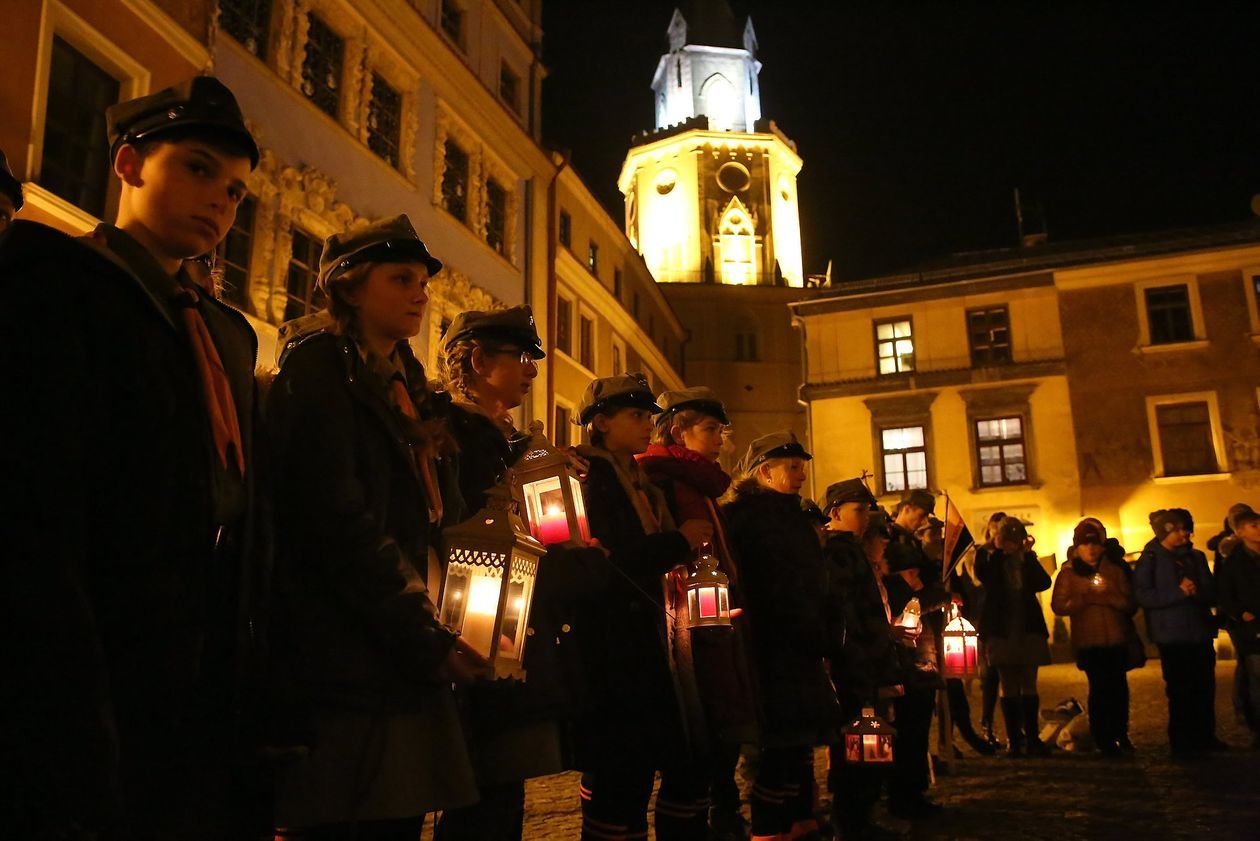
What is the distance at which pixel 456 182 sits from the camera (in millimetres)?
20641

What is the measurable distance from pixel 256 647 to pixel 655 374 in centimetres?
3690

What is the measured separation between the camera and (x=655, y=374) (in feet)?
128

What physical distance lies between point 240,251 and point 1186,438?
26586mm

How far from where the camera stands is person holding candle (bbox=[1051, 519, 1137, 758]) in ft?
31.2

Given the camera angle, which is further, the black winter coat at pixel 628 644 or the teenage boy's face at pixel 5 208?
the black winter coat at pixel 628 644

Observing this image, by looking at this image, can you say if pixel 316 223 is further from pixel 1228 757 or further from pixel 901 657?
pixel 1228 757

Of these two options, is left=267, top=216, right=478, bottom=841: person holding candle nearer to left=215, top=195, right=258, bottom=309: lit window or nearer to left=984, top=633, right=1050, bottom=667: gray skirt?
left=984, top=633, right=1050, bottom=667: gray skirt

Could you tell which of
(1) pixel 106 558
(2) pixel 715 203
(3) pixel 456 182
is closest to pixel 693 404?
(1) pixel 106 558

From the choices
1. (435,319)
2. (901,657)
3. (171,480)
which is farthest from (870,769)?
(435,319)

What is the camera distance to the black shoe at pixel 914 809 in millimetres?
6797

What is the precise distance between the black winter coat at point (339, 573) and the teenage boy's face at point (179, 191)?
1.54ft

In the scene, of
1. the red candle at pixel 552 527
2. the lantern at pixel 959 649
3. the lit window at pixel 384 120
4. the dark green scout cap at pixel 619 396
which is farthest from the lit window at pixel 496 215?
the red candle at pixel 552 527

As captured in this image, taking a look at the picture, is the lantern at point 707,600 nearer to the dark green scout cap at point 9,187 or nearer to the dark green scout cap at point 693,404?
the dark green scout cap at point 693,404

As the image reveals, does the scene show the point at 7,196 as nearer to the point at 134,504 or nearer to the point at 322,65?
the point at 134,504
